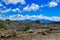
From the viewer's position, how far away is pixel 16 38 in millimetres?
28016

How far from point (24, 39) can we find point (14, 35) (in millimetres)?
3276

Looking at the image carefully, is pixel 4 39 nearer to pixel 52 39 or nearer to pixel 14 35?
pixel 14 35

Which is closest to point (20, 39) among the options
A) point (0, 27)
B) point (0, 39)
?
point (0, 39)

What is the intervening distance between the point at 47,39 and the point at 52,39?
658 mm

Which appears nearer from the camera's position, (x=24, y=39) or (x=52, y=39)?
(x=24, y=39)

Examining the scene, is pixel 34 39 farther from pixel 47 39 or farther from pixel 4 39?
pixel 4 39

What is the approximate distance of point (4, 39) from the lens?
89.1ft

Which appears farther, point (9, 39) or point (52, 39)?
point (52, 39)

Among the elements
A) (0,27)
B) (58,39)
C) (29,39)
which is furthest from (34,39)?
(0,27)

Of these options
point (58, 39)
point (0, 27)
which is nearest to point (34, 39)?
point (58, 39)

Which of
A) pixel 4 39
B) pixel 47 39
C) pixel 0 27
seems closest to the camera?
pixel 4 39

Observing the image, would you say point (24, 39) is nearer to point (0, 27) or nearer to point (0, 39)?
point (0, 39)

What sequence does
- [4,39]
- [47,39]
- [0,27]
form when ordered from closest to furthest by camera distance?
1. [4,39]
2. [47,39]
3. [0,27]

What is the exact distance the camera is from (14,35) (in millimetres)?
30172
